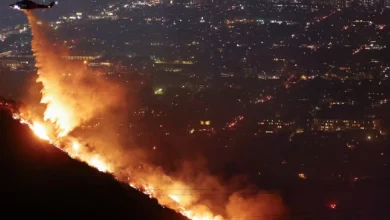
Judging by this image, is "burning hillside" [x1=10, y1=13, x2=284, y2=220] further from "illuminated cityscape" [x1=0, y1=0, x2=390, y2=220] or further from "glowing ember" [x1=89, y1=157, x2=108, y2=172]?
"illuminated cityscape" [x1=0, y1=0, x2=390, y2=220]

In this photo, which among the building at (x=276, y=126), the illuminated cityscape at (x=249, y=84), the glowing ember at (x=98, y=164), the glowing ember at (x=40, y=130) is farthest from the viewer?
the building at (x=276, y=126)

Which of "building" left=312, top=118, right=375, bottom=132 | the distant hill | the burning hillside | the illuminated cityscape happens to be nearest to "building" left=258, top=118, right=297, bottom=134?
the illuminated cityscape

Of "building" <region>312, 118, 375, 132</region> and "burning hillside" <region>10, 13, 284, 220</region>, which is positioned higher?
"building" <region>312, 118, 375, 132</region>

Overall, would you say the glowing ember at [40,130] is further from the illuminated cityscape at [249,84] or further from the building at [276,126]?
the building at [276,126]

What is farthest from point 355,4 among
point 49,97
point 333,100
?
point 49,97

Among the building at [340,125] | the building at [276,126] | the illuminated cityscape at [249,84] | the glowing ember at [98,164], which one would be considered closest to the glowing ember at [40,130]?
the illuminated cityscape at [249,84]

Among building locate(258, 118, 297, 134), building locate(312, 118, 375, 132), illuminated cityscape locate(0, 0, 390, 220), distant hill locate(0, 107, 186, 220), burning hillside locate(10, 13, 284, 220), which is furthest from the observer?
building locate(312, 118, 375, 132)

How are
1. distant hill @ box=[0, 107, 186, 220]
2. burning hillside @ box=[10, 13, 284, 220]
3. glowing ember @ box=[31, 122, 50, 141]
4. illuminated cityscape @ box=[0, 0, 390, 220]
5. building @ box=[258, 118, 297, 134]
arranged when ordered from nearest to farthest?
1. distant hill @ box=[0, 107, 186, 220]
2. glowing ember @ box=[31, 122, 50, 141]
3. burning hillside @ box=[10, 13, 284, 220]
4. illuminated cityscape @ box=[0, 0, 390, 220]
5. building @ box=[258, 118, 297, 134]
